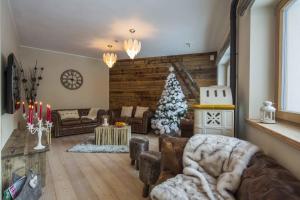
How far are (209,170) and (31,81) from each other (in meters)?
6.11

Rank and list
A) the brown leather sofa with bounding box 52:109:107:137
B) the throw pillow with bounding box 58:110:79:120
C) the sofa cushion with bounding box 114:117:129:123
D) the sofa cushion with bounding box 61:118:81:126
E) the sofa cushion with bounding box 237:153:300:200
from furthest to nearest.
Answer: the sofa cushion with bounding box 114:117:129:123
the throw pillow with bounding box 58:110:79:120
the sofa cushion with bounding box 61:118:81:126
the brown leather sofa with bounding box 52:109:107:137
the sofa cushion with bounding box 237:153:300:200

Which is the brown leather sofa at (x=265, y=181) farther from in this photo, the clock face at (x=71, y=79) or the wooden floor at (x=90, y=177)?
the clock face at (x=71, y=79)

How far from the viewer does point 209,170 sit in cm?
173

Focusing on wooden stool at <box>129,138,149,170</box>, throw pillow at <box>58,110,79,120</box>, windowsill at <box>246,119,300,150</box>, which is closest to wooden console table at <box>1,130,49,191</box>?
wooden stool at <box>129,138,149,170</box>

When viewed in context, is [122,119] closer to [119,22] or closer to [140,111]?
[140,111]

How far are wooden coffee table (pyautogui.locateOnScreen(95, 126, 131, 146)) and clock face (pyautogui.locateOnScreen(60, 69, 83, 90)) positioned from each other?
2.79m

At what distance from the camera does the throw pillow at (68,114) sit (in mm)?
6222

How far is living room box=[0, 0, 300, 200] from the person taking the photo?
164 cm

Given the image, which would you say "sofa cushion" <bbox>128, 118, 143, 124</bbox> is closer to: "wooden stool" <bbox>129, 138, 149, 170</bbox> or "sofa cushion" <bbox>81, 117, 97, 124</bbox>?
"sofa cushion" <bbox>81, 117, 97, 124</bbox>

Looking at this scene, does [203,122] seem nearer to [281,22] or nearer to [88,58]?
[281,22]

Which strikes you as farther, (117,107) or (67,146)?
(117,107)

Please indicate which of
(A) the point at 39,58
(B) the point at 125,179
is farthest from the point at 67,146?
(A) the point at 39,58

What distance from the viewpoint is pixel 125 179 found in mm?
3053

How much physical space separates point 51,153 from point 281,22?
456 centimetres
